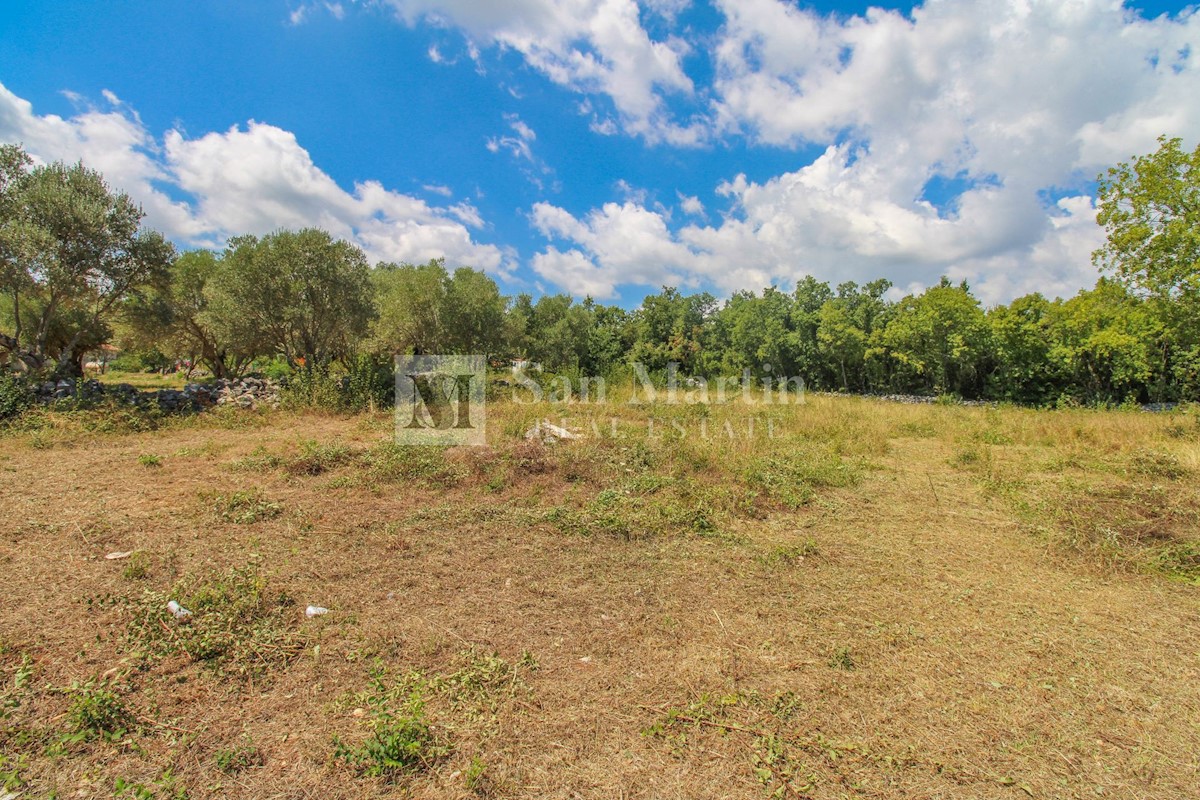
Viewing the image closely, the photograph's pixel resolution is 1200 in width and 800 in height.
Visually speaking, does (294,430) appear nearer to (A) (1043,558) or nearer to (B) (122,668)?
(B) (122,668)

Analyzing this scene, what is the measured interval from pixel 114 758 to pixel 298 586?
4.80ft

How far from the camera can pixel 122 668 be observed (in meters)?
2.54

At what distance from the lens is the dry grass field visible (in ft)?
6.87

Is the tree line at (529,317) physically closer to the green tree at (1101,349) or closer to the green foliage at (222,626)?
the green tree at (1101,349)

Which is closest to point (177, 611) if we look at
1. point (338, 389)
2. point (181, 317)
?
point (338, 389)

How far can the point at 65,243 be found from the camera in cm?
925

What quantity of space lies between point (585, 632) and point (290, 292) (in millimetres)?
12573

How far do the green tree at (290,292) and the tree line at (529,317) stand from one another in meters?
0.04

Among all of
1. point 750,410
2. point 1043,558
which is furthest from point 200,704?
point 750,410

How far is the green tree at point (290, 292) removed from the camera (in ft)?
37.9

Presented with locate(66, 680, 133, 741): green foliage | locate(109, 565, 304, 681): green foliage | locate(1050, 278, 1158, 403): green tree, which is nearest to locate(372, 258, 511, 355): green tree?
locate(109, 565, 304, 681): green foliage

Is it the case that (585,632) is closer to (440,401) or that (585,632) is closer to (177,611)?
(177,611)

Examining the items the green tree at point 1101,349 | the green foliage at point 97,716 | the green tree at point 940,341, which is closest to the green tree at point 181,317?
the green foliage at point 97,716

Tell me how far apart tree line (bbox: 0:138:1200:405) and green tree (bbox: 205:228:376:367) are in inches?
1.7
